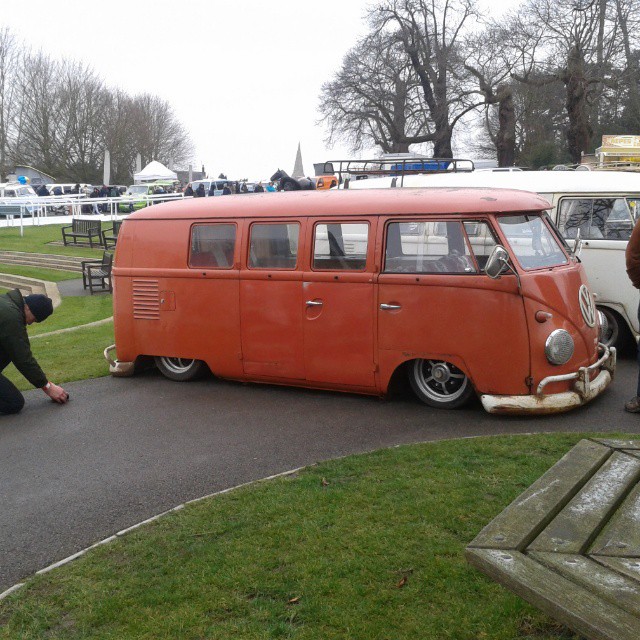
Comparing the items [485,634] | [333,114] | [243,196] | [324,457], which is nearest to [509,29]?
[333,114]

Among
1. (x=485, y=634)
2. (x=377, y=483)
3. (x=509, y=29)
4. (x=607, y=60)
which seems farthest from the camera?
(x=509, y=29)

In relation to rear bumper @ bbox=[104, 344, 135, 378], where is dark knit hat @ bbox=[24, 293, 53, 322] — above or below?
above

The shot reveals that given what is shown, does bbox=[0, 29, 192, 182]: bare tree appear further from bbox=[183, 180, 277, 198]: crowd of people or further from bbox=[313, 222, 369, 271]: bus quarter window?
bbox=[313, 222, 369, 271]: bus quarter window

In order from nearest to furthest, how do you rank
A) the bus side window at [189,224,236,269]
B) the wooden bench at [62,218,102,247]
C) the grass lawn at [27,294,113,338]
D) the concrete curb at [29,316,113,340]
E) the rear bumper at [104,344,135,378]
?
the bus side window at [189,224,236,269], the rear bumper at [104,344,135,378], the concrete curb at [29,316,113,340], the grass lawn at [27,294,113,338], the wooden bench at [62,218,102,247]

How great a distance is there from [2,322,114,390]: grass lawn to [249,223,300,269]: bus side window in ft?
9.19

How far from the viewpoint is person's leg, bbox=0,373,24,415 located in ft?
29.1

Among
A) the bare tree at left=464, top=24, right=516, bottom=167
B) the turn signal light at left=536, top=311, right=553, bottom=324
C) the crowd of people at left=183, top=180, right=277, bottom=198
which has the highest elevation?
the bare tree at left=464, top=24, right=516, bottom=167

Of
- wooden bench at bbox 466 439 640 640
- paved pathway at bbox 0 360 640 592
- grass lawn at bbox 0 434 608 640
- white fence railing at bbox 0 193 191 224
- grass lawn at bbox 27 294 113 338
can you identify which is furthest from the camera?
white fence railing at bbox 0 193 191 224

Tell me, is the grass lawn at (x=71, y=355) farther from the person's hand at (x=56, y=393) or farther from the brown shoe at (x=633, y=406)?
the brown shoe at (x=633, y=406)

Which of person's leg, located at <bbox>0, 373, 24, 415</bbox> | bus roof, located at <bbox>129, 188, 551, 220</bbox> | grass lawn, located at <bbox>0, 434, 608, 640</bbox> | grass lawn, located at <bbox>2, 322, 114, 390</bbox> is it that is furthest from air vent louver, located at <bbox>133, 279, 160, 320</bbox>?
grass lawn, located at <bbox>0, 434, 608, 640</bbox>

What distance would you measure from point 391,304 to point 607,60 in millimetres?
34573

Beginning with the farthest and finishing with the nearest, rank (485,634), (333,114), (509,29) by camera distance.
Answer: (333,114)
(509,29)
(485,634)

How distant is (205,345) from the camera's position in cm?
958

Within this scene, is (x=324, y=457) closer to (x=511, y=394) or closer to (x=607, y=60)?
(x=511, y=394)
